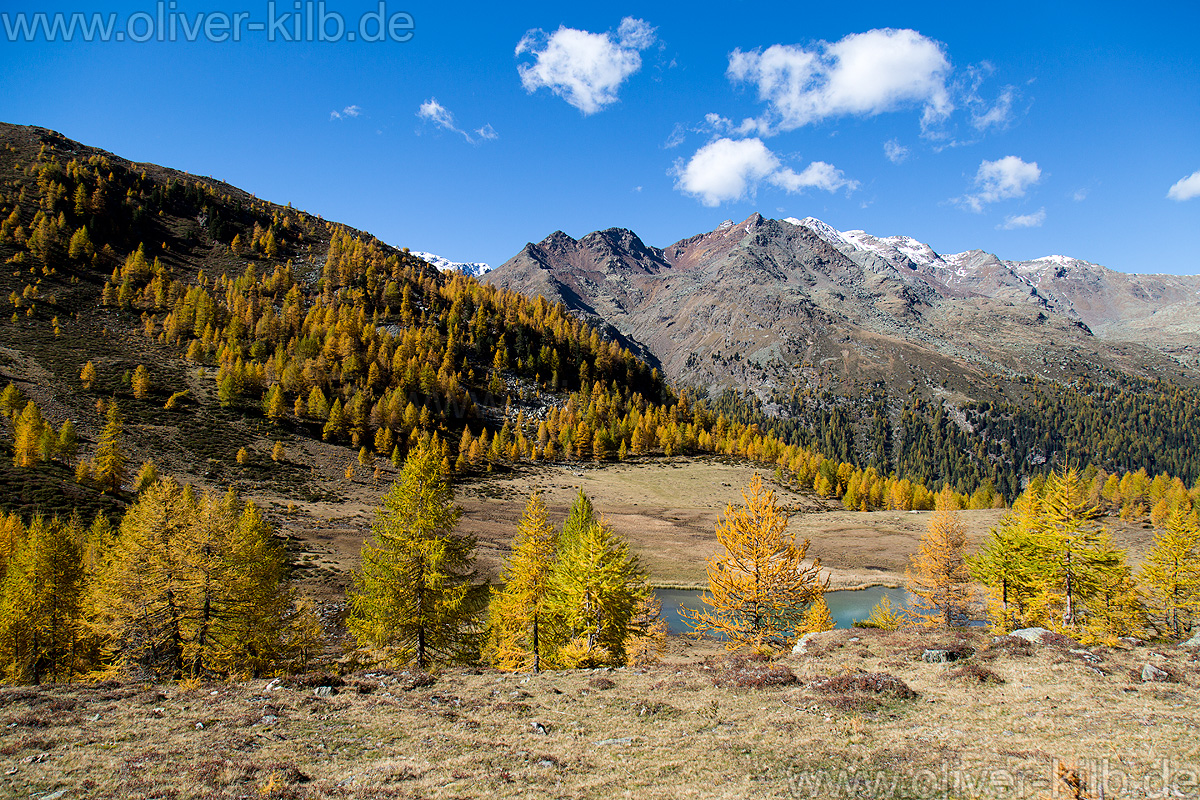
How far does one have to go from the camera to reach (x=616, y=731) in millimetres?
13500

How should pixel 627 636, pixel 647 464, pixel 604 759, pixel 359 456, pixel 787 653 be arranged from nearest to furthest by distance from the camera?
pixel 604 759 < pixel 787 653 < pixel 627 636 < pixel 359 456 < pixel 647 464

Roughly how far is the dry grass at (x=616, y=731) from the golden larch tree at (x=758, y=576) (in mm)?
4347

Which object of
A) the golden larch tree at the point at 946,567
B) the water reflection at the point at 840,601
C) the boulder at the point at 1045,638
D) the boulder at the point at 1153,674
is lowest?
the water reflection at the point at 840,601

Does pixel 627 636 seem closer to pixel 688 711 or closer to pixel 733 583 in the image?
pixel 733 583

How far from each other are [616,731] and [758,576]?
1219 cm

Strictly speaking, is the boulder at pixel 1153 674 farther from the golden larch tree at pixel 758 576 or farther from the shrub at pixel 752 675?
the shrub at pixel 752 675

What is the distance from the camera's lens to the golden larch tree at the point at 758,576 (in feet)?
76.7

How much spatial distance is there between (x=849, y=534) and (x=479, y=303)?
133m

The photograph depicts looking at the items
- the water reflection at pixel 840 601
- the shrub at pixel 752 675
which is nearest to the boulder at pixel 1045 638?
the shrub at pixel 752 675

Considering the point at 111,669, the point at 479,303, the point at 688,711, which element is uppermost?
the point at 479,303

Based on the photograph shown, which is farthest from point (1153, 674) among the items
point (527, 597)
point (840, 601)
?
point (840, 601)

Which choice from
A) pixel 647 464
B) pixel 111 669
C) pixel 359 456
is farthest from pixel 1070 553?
pixel 359 456

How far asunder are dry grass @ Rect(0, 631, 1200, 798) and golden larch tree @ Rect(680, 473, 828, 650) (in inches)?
171

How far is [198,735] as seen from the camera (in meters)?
12.8
